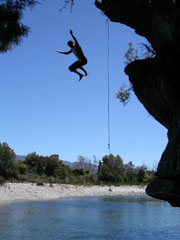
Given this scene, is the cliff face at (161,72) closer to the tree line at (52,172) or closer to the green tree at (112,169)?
the tree line at (52,172)

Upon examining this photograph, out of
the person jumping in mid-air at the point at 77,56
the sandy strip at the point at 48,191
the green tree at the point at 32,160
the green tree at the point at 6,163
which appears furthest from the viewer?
the green tree at the point at 32,160

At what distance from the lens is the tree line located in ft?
145

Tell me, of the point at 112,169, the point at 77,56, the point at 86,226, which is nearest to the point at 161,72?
the point at 77,56

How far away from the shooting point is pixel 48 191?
42.5m

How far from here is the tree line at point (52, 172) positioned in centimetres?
4419

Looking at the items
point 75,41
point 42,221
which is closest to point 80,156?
point 42,221

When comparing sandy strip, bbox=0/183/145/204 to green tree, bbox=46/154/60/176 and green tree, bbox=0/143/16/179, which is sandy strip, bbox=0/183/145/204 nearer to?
green tree, bbox=0/143/16/179

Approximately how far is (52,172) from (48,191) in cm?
1584

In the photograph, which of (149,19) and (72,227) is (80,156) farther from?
(149,19)

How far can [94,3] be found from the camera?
901cm

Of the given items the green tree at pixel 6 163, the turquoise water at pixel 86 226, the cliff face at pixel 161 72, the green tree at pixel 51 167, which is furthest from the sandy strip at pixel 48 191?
the cliff face at pixel 161 72

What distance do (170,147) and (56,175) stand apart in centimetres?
5003

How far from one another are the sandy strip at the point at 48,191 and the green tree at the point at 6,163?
3.62 m

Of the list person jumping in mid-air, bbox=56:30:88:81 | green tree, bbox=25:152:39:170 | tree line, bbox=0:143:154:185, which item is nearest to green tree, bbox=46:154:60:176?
tree line, bbox=0:143:154:185
